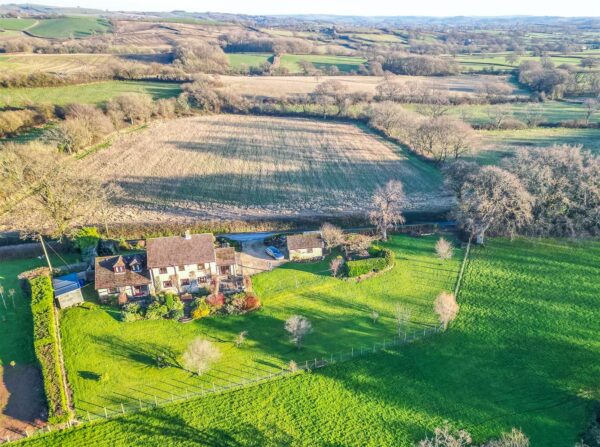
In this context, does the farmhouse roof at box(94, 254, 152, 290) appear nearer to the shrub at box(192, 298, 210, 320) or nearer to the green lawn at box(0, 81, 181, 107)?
the shrub at box(192, 298, 210, 320)

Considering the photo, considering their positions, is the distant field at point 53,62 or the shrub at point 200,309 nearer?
the shrub at point 200,309

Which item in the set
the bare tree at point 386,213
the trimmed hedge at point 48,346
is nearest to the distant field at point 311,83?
the bare tree at point 386,213

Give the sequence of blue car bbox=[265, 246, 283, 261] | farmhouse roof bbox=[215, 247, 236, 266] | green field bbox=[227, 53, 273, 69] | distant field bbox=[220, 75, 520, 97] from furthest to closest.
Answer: green field bbox=[227, 53, 273, 69] < distant field bbox=[220, 75, 520, 97] < blue car bbox=[265, 246, 283, 261] < farmhouse roof bbox=[215, 247, 236, 266]

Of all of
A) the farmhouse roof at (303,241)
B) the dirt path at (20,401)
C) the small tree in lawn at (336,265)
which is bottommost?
the dirt path at (20,401)

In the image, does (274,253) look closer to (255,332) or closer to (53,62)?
(255,332)

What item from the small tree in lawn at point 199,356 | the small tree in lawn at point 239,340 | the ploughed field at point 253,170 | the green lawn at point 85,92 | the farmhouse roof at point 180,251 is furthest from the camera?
the green lawn at point 85,92

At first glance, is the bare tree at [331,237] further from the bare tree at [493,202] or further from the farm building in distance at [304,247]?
the bare tree at [493,202]

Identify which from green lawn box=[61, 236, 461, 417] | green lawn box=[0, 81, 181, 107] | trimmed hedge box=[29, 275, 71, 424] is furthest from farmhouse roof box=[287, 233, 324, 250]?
green lawn box=[0, 81, 181, 107]
